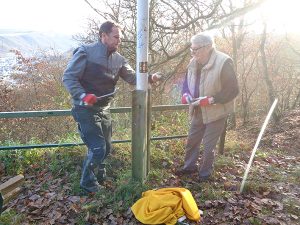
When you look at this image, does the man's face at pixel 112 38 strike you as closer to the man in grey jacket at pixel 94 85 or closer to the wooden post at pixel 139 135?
the man in grey jacket at pixel 94 85

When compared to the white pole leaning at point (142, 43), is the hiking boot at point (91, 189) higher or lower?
lower

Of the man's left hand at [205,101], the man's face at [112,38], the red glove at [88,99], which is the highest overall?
the man's face at [112,38]

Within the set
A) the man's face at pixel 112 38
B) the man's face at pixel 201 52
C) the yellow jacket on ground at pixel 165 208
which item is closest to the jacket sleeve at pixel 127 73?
the man's face at pixel 112 38

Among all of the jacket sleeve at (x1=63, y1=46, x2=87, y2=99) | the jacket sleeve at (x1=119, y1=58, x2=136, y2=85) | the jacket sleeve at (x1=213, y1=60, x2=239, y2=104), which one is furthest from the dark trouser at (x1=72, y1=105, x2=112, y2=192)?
the jacket sleeve at (x1=213, y1=60, x2=239, y2=104)

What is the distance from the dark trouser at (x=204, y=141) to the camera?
490 centimetres

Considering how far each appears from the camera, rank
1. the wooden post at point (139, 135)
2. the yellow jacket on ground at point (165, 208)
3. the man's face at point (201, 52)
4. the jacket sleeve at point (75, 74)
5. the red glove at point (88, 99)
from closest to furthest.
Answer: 1. the yellow jacket on ground at point (165, 208)
2. the red glove at point (88, 99)
3. the jacket sleeve at point (75, 74)
4. the wooden post at point (139, 135)
5. the man's face at point (201, 52)

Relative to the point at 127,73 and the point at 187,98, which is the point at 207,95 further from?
the point at 127,73

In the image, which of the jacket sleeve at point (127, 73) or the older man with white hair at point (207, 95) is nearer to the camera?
the older man with white hair at point (207, 95)

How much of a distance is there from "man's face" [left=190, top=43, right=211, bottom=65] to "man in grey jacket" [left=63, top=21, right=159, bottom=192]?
0.61 meters

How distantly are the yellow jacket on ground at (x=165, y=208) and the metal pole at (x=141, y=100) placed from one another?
66 centimetres

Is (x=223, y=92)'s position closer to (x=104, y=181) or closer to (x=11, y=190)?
(x=104, y=181)

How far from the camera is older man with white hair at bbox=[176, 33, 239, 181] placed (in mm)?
4582

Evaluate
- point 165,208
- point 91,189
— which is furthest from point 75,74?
point 165,208

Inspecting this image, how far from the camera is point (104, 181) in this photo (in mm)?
5027
